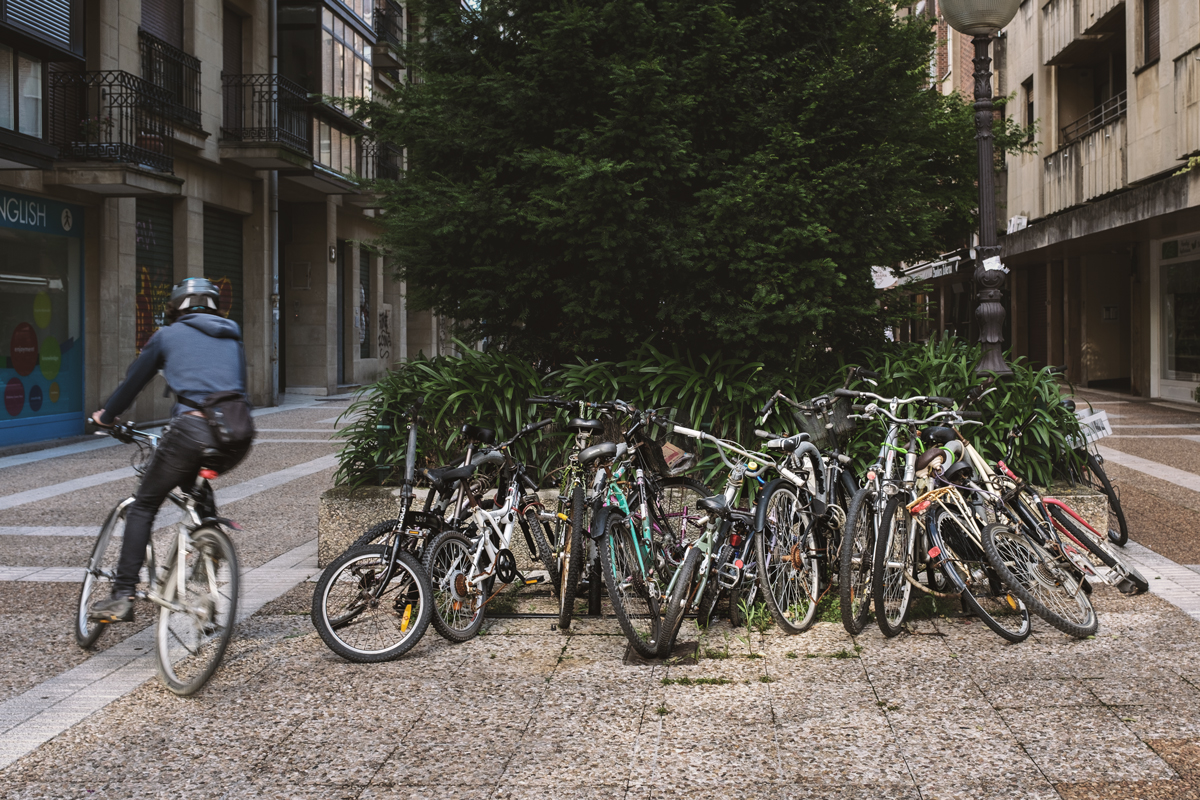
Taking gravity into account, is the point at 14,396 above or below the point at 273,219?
below

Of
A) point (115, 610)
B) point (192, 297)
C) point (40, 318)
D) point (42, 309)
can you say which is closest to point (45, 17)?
point (42, 309)

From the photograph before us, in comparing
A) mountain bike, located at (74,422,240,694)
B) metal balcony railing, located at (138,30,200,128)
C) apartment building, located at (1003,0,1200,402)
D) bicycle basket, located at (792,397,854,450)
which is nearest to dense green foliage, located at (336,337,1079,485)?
bicycle basket, located at (792,397,854,450)

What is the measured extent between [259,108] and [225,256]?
3066mm

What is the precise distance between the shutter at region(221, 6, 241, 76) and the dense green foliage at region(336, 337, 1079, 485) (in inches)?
694

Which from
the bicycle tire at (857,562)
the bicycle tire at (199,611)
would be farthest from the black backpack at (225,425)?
the bicycle tire at (857,562)

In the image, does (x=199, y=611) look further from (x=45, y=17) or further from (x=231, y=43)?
(x=231, y=43)

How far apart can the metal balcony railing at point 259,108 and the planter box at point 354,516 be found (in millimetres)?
16382

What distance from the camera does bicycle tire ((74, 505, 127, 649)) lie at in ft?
16.8

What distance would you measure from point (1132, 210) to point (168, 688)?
65.7 ft

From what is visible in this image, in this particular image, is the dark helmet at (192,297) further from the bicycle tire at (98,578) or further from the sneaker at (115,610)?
the sneaker at (115,610)

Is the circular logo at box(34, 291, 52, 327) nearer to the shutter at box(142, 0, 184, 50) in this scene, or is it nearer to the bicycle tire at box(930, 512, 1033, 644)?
the shutter at box(142, 0, 184, 50)

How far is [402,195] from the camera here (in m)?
8.27

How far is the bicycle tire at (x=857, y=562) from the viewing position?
5234 mm

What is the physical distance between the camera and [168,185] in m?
17.6
